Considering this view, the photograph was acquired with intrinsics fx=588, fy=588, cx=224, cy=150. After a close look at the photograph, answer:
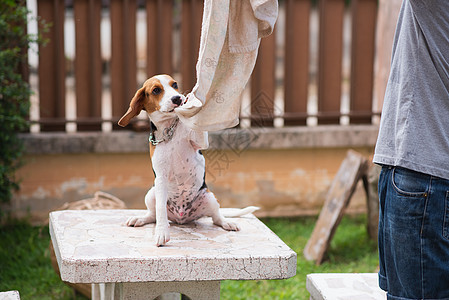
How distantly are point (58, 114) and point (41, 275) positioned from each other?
6.31ft

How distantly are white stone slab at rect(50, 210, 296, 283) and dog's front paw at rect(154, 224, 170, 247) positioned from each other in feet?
0.11

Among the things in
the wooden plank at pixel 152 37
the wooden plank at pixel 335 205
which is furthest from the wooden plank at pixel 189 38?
the wooden plank at pixel 335 205

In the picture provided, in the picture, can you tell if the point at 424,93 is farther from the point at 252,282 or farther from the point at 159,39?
the point at 159,39

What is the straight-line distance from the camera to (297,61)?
657cm

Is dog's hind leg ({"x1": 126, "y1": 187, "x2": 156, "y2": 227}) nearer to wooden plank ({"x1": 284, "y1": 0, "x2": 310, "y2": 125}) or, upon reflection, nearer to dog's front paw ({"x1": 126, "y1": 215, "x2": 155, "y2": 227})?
dog's front paw ({"x1": 126, "y1": 215, "x2": 155, "y2": 227})

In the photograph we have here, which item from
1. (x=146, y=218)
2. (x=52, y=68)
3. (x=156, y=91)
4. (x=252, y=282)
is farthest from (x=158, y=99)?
(x=52, y=68)

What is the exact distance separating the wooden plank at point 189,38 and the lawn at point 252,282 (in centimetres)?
176

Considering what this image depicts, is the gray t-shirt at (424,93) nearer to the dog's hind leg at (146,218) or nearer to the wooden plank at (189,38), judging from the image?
the dog's hind leg at (146,218)

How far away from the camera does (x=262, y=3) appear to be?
8.78 ft

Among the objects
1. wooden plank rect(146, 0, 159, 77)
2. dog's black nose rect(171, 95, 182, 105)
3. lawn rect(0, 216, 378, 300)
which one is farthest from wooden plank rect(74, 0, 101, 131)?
dog's black nose rect(171, 95, 182, 105)

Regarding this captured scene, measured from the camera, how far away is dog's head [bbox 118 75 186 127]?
2930mm

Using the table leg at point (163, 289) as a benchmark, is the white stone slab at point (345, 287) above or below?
below

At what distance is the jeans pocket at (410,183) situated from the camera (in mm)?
2166

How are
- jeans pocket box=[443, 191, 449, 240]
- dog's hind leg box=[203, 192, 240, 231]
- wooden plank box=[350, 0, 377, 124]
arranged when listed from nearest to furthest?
jeans pocket box=[443, 191, 449, 240] < dog's hind leg box=[203, 192, 240, 231] < wooden plank box=[350, 0, 377, 124]
